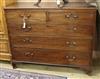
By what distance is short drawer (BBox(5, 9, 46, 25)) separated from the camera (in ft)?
7.59

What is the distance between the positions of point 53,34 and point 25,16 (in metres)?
0.43

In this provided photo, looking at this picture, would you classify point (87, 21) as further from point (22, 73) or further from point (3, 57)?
point (3, 57)

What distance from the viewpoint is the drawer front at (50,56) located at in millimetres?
2359

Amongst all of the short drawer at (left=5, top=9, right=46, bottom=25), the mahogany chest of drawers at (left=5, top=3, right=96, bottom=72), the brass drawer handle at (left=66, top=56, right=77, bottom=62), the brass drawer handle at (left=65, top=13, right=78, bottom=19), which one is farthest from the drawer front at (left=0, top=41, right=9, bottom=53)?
the brass drawer handle at (left=65, top=13, right=78, bottom=19)

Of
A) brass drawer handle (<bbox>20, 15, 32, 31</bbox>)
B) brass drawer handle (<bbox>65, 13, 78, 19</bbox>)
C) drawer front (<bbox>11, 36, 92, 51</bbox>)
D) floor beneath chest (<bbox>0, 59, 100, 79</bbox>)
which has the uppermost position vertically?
brass drawer handle (<bbox>65, 13, 78, 19</bbox>)

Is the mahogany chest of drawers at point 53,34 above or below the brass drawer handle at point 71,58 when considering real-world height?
above

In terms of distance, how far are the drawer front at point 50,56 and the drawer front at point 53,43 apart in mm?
68

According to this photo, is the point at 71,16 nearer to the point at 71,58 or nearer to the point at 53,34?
the point at 53,34

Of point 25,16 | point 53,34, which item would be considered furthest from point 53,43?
point 25,16

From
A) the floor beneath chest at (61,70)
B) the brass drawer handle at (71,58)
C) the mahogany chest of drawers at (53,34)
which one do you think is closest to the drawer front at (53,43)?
the mahogany chest of drawers at (53,34)

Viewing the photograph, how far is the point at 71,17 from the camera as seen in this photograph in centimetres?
222

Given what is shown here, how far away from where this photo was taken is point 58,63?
2.47 m

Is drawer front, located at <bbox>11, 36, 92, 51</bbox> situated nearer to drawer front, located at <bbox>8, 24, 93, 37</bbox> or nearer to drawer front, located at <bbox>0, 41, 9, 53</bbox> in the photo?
drawer front, located at <bbox>8, 24, 93, 37</bbox>

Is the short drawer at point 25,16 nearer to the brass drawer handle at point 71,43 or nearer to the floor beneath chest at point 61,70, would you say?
the brass drawer handle at point 71,43
